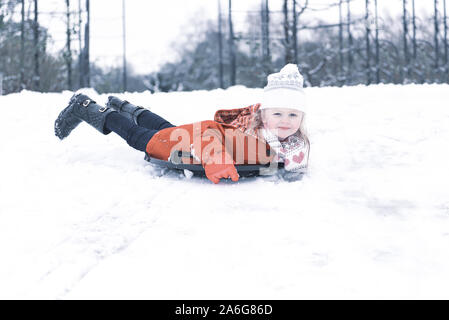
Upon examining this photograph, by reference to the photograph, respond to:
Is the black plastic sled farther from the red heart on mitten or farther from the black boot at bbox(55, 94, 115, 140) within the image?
the black boot at bbox(55, 94, 115, 140)

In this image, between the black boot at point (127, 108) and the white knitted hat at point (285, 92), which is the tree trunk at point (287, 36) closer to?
the black boot at point (127, 108)

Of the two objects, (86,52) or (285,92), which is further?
(86,52)

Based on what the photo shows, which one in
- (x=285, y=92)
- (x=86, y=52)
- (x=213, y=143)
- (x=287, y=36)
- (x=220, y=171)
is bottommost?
(x=220, y=171)

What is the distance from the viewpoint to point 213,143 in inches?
79.7

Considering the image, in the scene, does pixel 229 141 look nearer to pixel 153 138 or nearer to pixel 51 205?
pixel 153 138

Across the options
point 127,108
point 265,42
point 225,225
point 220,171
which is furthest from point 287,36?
point 225,225

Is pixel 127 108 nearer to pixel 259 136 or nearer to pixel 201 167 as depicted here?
pixel 201 167

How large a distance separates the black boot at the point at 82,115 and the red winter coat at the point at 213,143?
1.22ft

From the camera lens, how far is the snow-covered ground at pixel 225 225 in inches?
42.8

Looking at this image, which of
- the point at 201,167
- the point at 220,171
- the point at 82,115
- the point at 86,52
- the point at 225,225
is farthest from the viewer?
the point at 86,52

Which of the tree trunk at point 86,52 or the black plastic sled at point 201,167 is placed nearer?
the black plastic sled at point 201,167

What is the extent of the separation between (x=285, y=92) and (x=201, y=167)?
58 cm

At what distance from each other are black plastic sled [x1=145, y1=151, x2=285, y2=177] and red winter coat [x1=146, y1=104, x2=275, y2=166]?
24mm

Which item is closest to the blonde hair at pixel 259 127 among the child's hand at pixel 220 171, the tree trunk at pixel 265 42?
the child's hand at pixel 220 171
